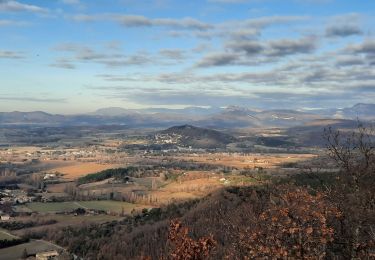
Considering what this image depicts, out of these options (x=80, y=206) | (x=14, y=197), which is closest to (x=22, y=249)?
(x=80, y=206)

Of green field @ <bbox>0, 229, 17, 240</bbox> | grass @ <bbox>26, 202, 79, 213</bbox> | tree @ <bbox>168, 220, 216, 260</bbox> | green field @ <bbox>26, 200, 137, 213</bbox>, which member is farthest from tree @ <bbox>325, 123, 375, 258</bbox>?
grass @ <bbox>26, 202, 79, 213</bbox>

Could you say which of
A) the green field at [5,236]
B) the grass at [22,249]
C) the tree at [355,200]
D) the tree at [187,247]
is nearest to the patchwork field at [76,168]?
the green field at [5,236]

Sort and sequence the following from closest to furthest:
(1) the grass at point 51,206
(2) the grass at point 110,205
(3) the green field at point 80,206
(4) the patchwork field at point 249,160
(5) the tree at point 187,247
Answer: (5) the tree at point 187,247
(1) the grass at point 51,206
(3) the green field at point 80,206
(2) the grass at point 110,205
(4) the patchwork field at point 249,160

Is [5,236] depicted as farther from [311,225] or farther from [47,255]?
[311,225]

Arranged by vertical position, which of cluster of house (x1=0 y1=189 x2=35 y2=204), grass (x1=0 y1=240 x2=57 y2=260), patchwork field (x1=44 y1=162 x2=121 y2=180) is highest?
patchwork field (x1=44 y1=162 x2=121 y2=180)

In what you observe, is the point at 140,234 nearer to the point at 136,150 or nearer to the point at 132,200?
the point at 132,200

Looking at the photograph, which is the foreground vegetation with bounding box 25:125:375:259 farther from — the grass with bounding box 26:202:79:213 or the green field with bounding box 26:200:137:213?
the grass with bounding box 26:202:79:213

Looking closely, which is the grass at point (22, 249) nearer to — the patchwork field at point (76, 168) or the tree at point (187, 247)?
the tree at point (187, 247)

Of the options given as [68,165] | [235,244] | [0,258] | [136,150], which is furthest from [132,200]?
[136,150]
